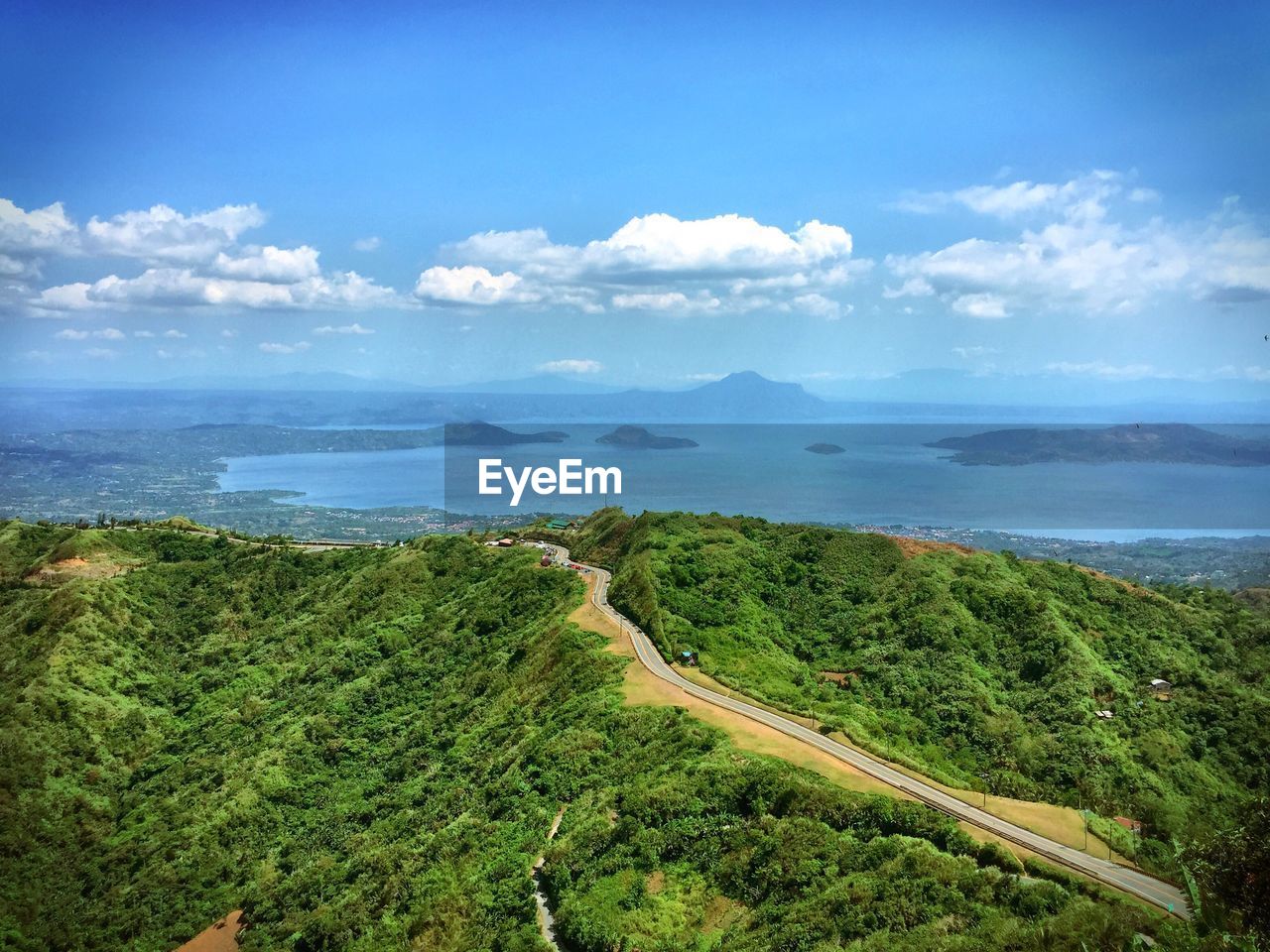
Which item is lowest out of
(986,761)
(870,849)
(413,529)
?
(413,529)

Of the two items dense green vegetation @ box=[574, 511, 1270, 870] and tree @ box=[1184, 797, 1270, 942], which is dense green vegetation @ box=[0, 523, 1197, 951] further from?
dense green vegetation @ box=[574, 511, 1270, 870]

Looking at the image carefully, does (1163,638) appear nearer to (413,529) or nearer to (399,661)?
(399,661)

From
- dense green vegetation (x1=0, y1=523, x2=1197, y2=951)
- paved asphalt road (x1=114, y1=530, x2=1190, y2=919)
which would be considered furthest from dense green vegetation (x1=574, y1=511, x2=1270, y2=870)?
dense green vegetation (x1=0, y1=523, x2=1197, y2=951)

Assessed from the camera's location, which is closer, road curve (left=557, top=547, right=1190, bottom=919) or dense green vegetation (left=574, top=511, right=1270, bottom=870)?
road curve (left=557, top=547, right=1190, bottom=919)

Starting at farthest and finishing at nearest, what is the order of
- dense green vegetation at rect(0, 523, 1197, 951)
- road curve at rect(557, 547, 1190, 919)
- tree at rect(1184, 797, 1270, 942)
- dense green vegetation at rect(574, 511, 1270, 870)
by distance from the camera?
dense green vegetation at rect(574, 511, 1270, 870) → dense green vegetation at rect(0, 523, 1197, 951) → road curve at rect(557, 547, 1190, 919) → tree at rect(1184, 797, 1270, 942)

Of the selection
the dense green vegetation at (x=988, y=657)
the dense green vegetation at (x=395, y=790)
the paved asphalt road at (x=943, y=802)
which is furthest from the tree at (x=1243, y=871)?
the dense green vegetation at (x=988, y=657)

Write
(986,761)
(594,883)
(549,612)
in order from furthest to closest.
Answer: (549,612)
(986,761)
(594,883)

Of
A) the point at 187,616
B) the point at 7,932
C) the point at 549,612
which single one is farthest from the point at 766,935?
the point at 187,616
